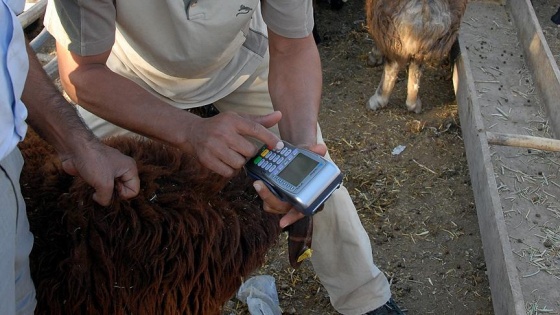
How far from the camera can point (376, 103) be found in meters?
5.09

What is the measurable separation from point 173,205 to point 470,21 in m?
4.46

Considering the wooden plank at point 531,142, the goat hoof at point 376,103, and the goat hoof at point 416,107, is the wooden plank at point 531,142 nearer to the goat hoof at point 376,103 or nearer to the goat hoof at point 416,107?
the goat hoof at point 416,107

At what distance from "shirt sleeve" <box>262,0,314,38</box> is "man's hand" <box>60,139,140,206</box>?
911 mm

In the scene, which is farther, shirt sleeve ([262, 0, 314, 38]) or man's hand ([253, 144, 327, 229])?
shirt sleeve ([262, 0, 314, 38])

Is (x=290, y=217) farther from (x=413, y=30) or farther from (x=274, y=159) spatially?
(x=413, y=30)

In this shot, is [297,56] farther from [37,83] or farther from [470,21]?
[470,21]

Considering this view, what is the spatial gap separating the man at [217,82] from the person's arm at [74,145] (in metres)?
0.24

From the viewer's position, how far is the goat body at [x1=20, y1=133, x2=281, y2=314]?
2027mm

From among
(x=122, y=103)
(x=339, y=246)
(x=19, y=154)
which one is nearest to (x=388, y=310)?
(x=339, y=246)

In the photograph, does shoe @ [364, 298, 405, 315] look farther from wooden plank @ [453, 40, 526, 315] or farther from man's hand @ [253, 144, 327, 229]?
man's hand @ [253, 144, 327, 229]

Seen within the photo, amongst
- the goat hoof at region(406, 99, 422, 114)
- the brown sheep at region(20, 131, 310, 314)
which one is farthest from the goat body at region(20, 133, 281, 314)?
the goat hoof at region(406, 99, 422, 114)

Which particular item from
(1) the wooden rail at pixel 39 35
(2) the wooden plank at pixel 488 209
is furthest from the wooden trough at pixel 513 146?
(1) the wooden rail at pixel 39 35

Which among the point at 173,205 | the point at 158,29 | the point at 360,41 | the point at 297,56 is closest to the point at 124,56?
Answer: the point at 158,29

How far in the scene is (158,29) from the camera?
8.05 ft
